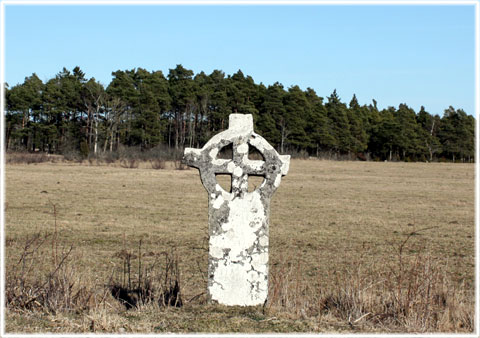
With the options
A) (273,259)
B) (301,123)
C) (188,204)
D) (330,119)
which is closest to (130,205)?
(188,204)

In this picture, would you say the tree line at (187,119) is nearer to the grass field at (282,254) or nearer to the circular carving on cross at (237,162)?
the grass field at (282,254)

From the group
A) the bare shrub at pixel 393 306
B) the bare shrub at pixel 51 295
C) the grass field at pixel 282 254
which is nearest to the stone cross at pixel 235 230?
the grass field at pixel 282 254

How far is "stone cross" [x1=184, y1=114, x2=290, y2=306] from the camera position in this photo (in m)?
6.13

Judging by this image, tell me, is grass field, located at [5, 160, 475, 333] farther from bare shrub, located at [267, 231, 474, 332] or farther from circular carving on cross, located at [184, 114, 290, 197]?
circular carving on cross, located at [184, 114, 290, 197]

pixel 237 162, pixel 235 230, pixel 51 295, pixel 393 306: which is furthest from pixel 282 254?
pixel 51 295

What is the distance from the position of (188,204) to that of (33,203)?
530 cm

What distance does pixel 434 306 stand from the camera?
5.87 m

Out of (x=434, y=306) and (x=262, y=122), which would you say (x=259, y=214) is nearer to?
(x=434, y=306)

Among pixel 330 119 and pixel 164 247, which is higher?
pixel 330 119

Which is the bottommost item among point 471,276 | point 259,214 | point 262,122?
point 471,276

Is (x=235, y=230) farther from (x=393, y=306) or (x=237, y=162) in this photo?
(x=393, y=306)

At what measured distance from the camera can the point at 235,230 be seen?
20.1ft

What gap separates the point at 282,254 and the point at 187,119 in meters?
68.2

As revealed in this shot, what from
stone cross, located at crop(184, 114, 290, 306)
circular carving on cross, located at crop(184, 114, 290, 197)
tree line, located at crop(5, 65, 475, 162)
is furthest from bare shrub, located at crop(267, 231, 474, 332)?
tree line, located at crop(5, 65, 475, 162)
